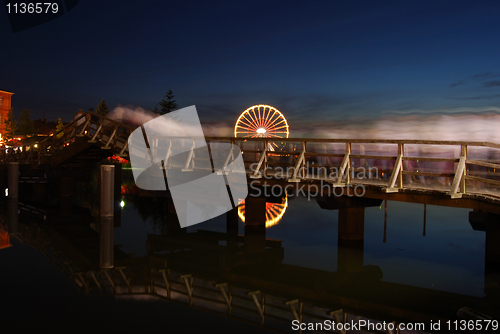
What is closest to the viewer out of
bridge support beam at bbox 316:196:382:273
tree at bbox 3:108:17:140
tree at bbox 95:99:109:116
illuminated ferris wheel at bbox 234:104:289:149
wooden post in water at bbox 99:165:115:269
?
wooden post in water at bbox 99:165:115:269

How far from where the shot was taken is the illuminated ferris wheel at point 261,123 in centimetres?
3217

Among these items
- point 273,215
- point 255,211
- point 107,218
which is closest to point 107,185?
point 107,218

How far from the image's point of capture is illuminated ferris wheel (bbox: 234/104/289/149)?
32175 mm

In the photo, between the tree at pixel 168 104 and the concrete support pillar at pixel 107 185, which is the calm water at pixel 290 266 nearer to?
the concrete support pillar at pixel 107 185

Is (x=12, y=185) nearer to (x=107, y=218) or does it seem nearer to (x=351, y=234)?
(x=107, y=218)

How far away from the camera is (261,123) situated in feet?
107

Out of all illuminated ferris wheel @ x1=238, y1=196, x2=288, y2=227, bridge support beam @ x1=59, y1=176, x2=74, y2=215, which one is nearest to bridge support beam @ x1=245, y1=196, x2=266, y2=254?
illuminated ferris wheel @ x1=238, y1=196, x2=288, y2=227

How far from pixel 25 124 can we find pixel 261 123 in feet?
209

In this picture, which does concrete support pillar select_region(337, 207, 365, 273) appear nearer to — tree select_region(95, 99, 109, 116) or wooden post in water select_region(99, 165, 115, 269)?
wooden post in water select_region(99, 165, 115, 269)

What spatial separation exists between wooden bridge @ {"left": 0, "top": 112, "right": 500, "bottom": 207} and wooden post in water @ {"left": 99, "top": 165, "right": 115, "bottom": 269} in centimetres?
222

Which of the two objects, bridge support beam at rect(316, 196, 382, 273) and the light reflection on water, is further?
bridge support beam at rect(316, 196, 382, 273)

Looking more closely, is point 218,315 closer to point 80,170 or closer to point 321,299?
point 321,299

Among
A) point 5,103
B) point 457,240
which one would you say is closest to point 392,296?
point 457,240

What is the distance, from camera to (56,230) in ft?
52.6
